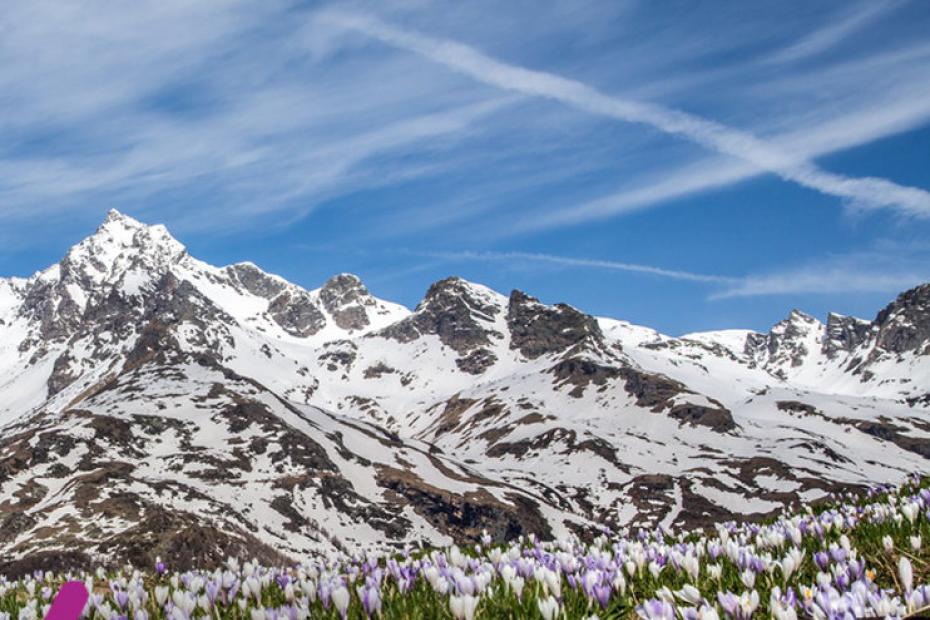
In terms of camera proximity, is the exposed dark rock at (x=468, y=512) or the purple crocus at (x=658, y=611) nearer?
the purple crocus at (x=658, y=611)

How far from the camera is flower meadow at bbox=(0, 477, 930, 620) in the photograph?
411cm

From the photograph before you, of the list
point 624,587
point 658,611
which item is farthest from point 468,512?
point 658,611

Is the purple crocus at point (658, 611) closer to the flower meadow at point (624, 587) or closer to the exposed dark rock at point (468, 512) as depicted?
the flower meadow at point (624, 587)

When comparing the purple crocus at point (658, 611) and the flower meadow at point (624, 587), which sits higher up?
the flower meadow at point (624, 587)

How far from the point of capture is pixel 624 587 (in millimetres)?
5480

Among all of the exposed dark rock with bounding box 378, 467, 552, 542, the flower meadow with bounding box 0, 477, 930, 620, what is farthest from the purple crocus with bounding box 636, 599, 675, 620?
the exposed dark rock with bounding box 378, 467, 552, 542

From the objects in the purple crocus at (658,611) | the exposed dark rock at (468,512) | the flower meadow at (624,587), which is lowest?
the purple crocus at (658,611)

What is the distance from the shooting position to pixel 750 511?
148 metres

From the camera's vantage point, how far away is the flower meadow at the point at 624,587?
4.11m

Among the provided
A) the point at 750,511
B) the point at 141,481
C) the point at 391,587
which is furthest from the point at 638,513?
the point at 391,587

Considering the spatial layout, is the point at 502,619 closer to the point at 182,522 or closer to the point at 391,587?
the point at 391,587

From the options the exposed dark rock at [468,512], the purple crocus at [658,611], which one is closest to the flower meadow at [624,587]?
the purple crocus at [658,611]

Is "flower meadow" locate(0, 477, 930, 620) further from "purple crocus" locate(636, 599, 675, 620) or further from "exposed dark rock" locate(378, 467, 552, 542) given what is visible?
"exposed dark rock" locate(378, 467, 552, 542)

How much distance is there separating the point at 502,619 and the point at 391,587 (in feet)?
5.18
